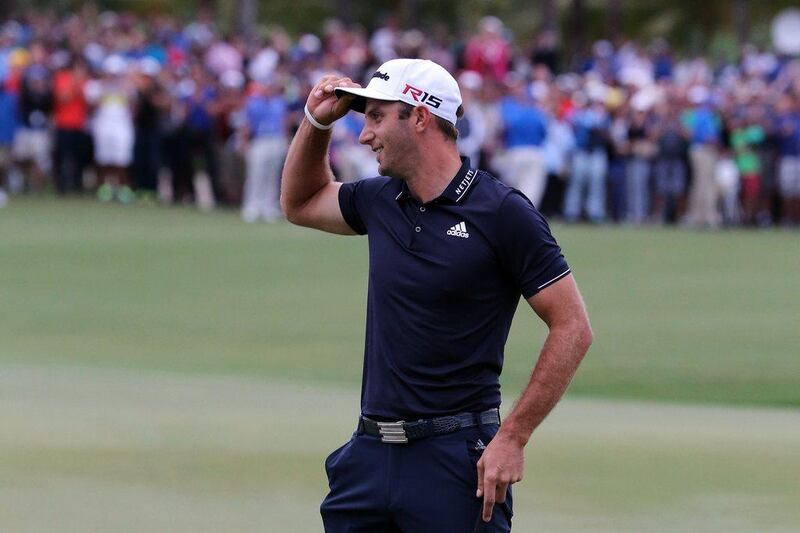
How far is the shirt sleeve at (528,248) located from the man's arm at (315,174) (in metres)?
0.69

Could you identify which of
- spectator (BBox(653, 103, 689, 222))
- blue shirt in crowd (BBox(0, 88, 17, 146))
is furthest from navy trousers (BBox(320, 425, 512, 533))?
blue shirt in crowd (BBox(0, 88, 17, 146))

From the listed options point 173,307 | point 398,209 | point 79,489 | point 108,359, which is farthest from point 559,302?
point 173,307

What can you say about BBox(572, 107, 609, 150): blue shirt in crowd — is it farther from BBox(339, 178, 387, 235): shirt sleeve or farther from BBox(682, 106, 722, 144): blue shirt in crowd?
BBox(339, 178, 387, 235): shirt sleeve

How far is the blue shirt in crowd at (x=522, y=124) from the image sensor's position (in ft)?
83.8

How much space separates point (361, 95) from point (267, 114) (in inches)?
831

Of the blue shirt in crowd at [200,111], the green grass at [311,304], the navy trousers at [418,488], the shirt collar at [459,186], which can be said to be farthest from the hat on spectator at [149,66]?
the navy trousers at [418,488]

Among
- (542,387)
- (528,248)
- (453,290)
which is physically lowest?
(542,387)

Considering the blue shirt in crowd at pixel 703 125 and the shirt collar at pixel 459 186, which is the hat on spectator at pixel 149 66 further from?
the shirt collar at pixel 459 186

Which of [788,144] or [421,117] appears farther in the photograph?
[788,144]

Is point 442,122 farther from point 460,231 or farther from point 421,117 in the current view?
point 460,231

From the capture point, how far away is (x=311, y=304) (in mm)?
15805

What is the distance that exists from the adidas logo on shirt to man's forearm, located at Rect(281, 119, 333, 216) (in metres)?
0.67

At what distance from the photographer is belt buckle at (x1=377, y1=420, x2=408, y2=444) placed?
4668 mm

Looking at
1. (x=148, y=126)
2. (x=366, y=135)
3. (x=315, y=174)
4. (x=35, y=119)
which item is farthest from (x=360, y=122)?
(x=366, y=135)
